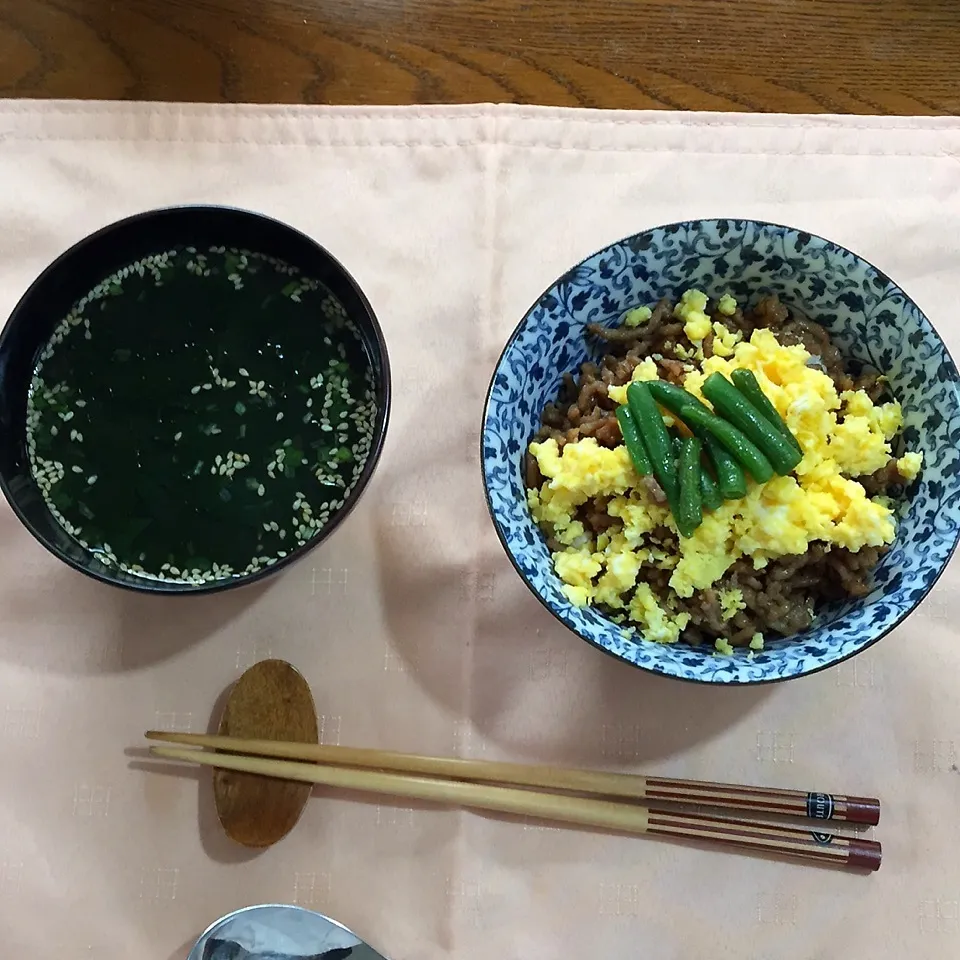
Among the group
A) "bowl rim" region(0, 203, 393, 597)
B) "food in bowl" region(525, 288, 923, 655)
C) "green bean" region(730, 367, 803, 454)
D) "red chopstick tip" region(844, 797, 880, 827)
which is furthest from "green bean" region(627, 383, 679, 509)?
"red chopstick tip" region(844, 797, 880, 827)

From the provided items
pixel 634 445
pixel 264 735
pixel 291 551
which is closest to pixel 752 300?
pixel 634 445

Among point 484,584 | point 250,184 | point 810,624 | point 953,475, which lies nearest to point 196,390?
point 250,184

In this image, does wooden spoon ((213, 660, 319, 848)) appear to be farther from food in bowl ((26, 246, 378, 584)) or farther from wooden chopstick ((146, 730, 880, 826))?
food in bowl ((26, 246, 378, 584))

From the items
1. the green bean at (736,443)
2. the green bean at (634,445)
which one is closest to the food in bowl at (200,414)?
the green bean at (634,445)

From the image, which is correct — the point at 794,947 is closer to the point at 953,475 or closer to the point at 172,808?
the point at 953,475

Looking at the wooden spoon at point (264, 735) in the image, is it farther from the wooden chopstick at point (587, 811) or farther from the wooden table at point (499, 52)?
the wooden table at point (499, 52)

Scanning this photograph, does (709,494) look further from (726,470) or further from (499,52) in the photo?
(499,52)
